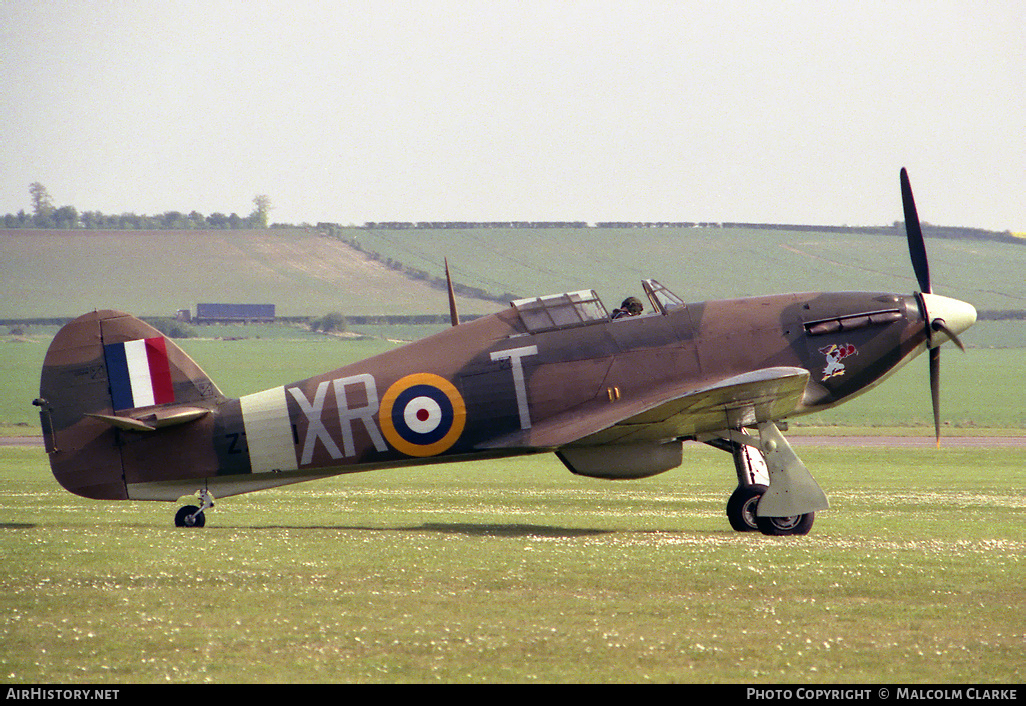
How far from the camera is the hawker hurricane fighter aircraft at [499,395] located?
39.2 feet

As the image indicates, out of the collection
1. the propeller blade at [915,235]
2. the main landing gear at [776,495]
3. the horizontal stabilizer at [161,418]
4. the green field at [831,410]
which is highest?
the propeller blade at [915,235]

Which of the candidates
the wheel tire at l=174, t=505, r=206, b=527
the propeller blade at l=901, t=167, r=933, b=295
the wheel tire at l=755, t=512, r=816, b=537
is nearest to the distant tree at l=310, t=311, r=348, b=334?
the wheel tire at l=174, t=505, r=206, b=527

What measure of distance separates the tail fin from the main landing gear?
6256 millimetres

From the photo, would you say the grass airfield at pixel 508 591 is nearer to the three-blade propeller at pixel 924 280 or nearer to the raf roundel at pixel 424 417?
the raf roundel at pixel 424 417

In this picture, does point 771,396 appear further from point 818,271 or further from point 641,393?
point 818,271

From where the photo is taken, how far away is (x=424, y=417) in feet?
39.1

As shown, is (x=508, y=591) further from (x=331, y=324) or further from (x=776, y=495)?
(x=331, y=324)

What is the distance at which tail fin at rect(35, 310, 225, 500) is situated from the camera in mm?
12305

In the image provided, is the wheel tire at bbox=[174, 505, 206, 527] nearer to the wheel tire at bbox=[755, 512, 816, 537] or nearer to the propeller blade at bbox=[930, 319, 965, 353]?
the wheel tire at bbox=[755, 512, 816, 537]

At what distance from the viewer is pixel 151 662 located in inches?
249

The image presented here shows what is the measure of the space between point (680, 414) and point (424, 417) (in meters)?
2.88

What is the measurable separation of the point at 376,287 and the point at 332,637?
82063 millimetres

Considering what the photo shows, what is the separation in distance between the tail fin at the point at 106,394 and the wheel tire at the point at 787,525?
6554 mm

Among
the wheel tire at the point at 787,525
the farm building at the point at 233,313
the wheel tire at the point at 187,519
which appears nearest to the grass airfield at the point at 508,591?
the wheel tire at the point at 787,525
